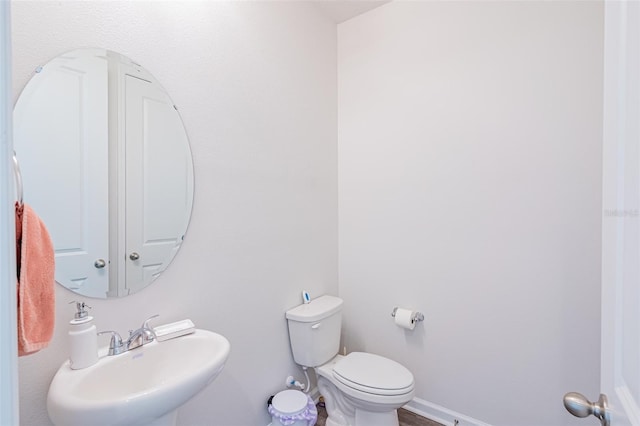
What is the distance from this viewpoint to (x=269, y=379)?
64.7 inches

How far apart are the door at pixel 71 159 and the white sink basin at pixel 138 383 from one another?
255mm

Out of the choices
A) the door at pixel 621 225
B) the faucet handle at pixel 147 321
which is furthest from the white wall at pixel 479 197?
the faucet handle at pixel 147 321

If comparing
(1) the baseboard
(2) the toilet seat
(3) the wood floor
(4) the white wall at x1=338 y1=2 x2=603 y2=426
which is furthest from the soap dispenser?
(1) the baseboard

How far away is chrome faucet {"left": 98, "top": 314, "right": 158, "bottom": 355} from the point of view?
3.27 ft

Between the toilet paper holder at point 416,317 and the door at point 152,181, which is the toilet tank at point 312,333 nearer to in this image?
the toilet paper holder at point 416,317

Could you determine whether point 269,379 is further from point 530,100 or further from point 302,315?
point 530,100

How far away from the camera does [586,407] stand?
0.62 m

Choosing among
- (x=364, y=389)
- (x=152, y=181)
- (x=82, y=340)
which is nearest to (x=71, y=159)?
(x=152, y=181)

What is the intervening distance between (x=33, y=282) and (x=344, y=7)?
2227 mm

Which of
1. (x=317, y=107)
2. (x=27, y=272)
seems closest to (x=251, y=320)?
(x=27, y=272)

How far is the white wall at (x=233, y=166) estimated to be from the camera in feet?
3.16

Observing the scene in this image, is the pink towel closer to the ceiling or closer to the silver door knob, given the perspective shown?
the silver door knob

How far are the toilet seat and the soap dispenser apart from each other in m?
1.14

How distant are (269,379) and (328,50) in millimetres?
2186
